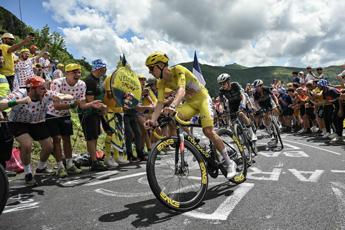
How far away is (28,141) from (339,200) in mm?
5695

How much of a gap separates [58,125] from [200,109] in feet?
12.2

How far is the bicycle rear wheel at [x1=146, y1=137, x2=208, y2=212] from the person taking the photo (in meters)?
4.63

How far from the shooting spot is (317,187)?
5551 mm

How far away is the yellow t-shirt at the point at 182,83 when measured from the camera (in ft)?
17.2

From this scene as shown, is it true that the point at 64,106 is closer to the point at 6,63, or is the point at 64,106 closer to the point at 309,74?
the point at 6,63

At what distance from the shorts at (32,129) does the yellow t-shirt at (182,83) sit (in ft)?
9.88

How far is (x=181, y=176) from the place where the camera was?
4914 mm

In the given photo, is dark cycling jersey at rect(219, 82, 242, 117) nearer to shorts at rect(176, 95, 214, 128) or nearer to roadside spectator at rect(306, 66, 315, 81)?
shorts at rect(176, 95, 214, 128)

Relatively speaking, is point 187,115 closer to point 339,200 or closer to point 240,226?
point 240,226

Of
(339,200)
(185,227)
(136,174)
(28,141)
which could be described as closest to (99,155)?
(136,174)

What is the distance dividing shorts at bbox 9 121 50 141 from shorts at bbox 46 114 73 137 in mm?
438

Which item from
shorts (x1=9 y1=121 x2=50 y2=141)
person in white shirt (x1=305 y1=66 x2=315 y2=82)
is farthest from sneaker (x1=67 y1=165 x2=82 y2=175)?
person in white shirt (x1=305 y1=66 x2=315 y2=82)

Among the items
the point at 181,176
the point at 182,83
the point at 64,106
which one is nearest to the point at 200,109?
the point at 182,83

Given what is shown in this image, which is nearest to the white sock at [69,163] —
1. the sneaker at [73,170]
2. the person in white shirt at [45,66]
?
the sneaker at [73,170]
